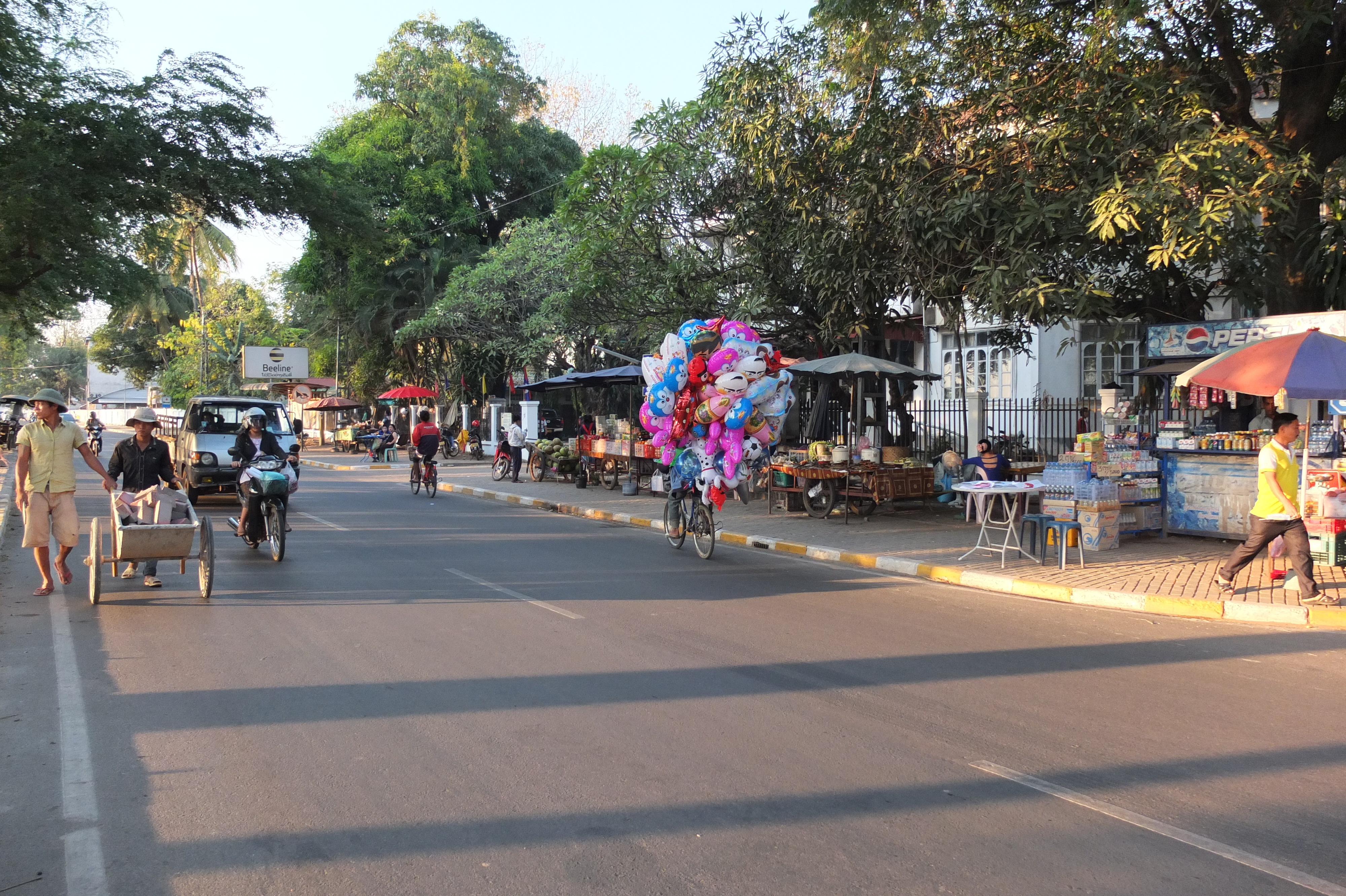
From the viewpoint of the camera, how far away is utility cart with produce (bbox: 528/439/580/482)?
24.7 meters

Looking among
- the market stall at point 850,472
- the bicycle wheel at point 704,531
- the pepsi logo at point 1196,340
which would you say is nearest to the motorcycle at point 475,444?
the market stall at point 850,472

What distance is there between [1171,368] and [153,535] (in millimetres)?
13088

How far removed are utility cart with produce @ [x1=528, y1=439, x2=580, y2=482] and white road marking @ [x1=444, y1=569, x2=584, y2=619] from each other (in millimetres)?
13009

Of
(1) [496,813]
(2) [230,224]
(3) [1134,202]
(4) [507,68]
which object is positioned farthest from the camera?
(4) [507,68]

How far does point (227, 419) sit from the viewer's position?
18.7 meters

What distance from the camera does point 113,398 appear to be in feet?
363

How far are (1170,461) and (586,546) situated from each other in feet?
26.9

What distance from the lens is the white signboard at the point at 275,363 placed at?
151 feet

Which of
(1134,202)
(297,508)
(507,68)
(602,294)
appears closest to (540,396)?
(507,68)

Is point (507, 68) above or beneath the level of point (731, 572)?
above

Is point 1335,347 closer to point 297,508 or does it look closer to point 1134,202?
point 1134,202

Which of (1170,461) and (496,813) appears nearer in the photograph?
(496,813)

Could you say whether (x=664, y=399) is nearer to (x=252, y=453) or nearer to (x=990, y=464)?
(x=990, y=464)

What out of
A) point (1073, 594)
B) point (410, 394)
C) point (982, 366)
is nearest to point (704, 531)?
point (1073, 594)
